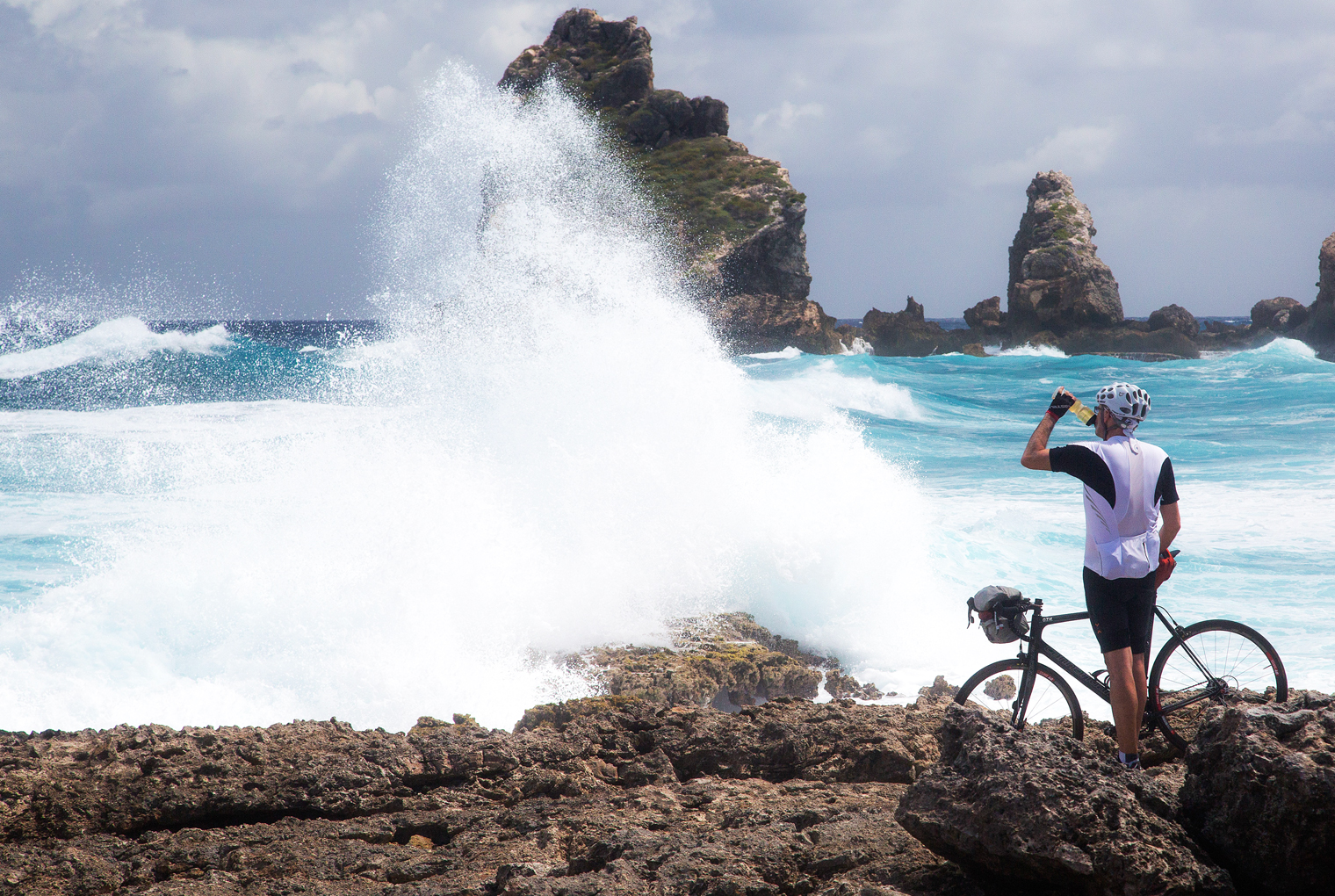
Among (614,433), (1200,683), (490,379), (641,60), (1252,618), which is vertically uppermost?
(641,60)

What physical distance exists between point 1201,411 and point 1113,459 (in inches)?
1097

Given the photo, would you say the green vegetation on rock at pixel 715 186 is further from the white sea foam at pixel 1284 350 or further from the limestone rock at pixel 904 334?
the white sea foam at pixel 1284 350

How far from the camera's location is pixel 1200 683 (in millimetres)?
3887

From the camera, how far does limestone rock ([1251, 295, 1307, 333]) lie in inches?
2076

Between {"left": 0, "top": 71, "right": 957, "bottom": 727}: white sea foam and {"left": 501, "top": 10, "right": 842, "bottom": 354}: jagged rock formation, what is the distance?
40002mm

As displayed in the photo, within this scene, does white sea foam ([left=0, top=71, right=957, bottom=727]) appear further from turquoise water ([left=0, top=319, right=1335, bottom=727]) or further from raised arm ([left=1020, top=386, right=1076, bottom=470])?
raised arm ([left=1020, top=386, right=1076, bottom=470])

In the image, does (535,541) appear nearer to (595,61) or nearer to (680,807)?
(680,807)

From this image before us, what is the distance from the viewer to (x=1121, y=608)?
3.45m

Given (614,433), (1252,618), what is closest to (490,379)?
(614,433)

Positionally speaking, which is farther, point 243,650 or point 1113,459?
point 243,650

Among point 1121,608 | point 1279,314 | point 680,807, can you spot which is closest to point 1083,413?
point 1121,608

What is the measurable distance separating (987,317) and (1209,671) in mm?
62061

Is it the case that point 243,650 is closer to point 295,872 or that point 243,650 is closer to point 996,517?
point 295,872

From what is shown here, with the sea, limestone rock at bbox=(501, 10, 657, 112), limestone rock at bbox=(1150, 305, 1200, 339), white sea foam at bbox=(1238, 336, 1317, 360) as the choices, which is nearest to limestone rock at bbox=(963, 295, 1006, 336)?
limestone rock at bbox=(1150, 305, 1200, 339)
